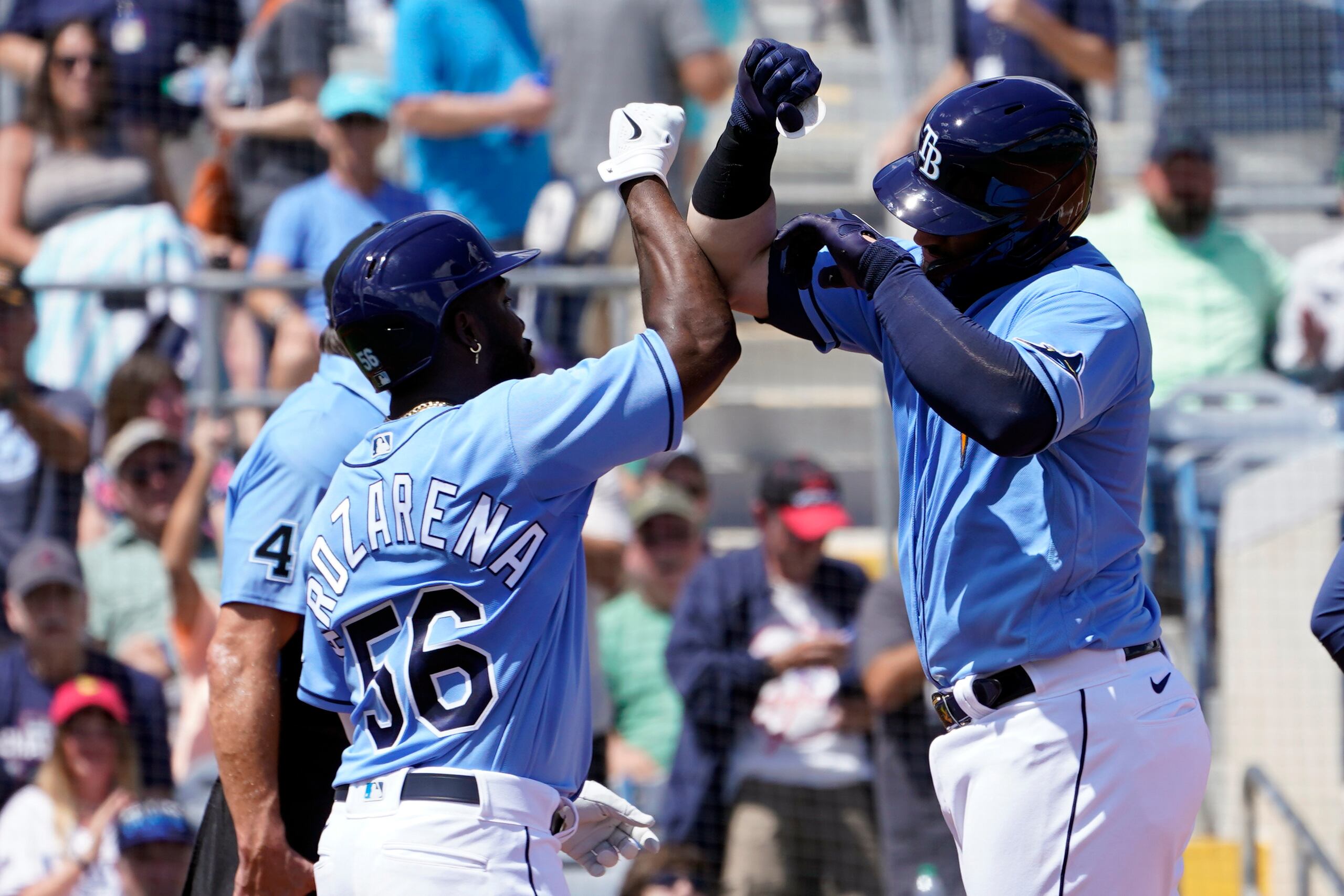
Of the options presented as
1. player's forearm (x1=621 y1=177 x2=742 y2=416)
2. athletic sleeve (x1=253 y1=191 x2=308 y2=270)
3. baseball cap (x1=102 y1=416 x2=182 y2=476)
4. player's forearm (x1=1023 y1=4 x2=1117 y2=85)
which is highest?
player's forearm (x1=621 y1=177 x2=742 y2=416)

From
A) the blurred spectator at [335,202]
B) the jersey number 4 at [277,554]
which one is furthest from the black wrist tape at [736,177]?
the blurred spectator at [335,202]

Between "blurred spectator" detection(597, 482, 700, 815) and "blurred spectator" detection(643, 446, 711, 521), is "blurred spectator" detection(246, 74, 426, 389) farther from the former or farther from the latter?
"blurred spectator" detection(597, 482, 700, 815)

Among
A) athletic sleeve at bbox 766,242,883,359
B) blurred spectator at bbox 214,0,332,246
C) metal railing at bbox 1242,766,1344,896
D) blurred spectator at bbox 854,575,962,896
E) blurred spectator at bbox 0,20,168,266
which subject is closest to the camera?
athletic sleeve at bbox 766,242,883,359

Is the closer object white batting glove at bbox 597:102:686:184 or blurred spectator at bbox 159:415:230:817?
white batting glove at bbox 597:102:686:184

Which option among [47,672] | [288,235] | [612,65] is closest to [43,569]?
[47,672]

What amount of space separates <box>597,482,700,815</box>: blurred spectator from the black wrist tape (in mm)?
2912

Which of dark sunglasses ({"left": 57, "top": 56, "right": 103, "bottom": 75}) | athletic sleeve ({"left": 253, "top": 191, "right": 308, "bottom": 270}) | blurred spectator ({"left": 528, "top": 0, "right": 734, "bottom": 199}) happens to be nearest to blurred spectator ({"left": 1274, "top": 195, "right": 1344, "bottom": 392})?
blurred spectator ({"left": 528, "top": 0, "right": 734, "bottom": 199})

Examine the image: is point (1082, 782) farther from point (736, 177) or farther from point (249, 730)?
point (249, 730)

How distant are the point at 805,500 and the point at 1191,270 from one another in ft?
6.42

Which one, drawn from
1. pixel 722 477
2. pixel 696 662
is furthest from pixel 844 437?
pixel 696 662

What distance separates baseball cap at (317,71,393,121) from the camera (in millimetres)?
6438

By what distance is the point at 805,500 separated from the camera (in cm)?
562

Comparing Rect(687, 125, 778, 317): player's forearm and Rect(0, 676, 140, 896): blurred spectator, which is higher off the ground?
Rect(687, 125, 778, 317): player's forearm

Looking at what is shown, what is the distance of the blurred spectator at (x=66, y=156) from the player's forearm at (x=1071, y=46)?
3845mm
